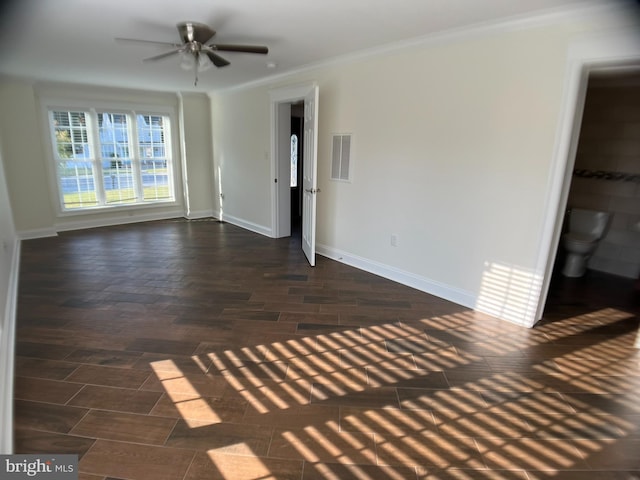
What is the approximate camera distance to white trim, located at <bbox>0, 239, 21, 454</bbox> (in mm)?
1702

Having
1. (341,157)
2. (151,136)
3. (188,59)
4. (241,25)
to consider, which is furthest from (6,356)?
(151,136)

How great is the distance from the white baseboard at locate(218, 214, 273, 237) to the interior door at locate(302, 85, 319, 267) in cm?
121

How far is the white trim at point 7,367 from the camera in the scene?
1.70 m

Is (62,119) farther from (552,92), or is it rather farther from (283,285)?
(552,92)

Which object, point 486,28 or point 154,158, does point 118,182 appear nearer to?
point 154,158

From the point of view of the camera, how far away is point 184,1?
239 centimetres

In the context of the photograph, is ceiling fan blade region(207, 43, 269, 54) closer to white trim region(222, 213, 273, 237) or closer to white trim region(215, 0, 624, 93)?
white trim region(215, 0, 624, 93)

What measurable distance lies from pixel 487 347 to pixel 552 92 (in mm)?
1964

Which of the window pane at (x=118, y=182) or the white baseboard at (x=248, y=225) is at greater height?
the window pane at (x=118, y=182)

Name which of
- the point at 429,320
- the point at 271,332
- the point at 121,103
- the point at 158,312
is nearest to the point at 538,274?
the point at 429,320

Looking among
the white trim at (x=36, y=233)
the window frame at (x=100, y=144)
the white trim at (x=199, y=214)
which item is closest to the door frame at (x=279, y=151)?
the white trim at (x=199, y=214)

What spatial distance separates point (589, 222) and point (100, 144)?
7456 mm

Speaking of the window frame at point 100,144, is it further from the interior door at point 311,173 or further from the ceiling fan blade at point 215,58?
the ceiling fan blade at point 215,58

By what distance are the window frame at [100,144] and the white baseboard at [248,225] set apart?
1.18m
